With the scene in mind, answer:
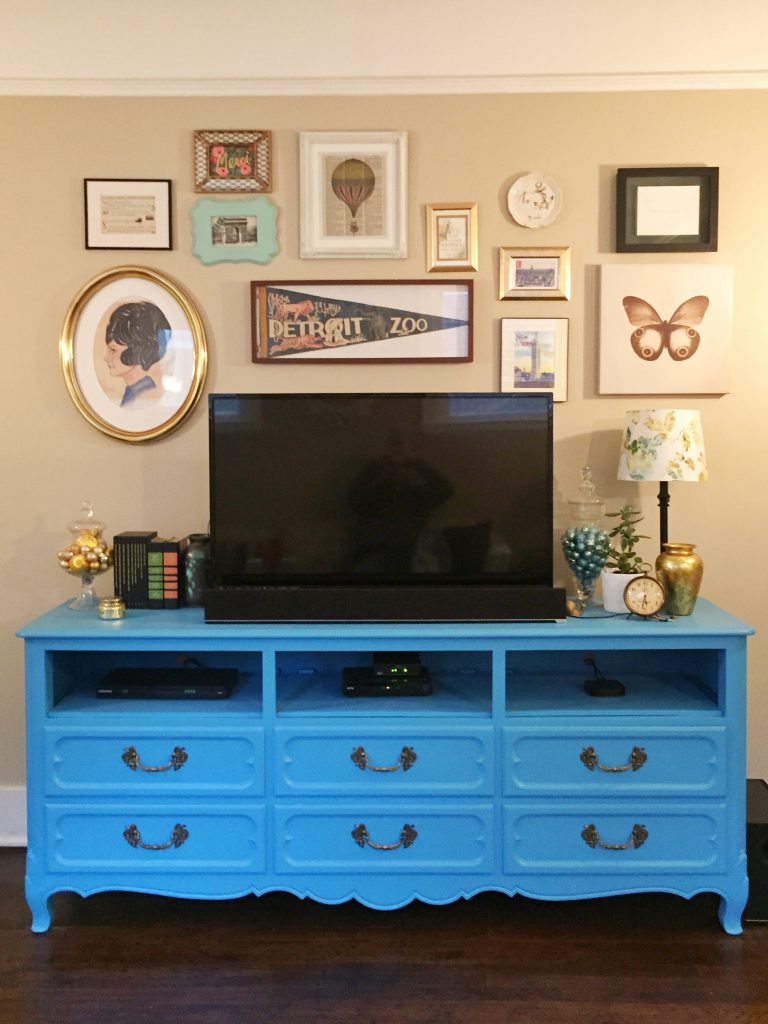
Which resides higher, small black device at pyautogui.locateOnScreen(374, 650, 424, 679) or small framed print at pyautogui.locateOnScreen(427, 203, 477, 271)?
small framed print at pyautogui.locateOnScreen(427, 203, 477, 271)

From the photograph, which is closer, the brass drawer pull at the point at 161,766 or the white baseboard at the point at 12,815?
the brass drawer pull at the point at 161,766

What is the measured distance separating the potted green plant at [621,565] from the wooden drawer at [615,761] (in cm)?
37

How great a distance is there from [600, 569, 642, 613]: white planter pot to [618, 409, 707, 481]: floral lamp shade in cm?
29

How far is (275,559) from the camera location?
2.45m

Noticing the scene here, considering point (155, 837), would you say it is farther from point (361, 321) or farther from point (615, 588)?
point (361, 321)

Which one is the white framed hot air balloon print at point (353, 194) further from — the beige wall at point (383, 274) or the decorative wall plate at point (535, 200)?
the decorative wall plate at point (535, 200)

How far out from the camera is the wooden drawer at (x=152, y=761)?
231cm

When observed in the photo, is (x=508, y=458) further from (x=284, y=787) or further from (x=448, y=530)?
(x=284, y=787)

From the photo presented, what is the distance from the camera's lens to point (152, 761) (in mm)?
2322

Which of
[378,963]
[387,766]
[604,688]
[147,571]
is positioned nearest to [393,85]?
[147,571]

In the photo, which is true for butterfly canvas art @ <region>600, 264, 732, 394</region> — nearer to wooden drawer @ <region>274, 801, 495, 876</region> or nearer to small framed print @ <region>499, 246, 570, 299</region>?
small framed print @ <region>499, 246, 570, 299</region>

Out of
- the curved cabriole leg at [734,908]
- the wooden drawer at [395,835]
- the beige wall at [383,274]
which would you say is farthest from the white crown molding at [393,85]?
the curved cabriole leg at [734,908]

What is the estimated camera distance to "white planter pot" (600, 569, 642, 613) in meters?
2.44

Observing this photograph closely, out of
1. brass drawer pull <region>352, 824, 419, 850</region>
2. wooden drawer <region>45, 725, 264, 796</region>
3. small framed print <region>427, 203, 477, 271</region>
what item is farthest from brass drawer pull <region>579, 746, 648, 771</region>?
small framed print <region>427, 203, 477, 271</region>
